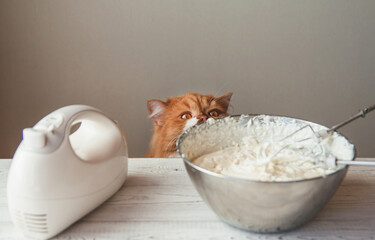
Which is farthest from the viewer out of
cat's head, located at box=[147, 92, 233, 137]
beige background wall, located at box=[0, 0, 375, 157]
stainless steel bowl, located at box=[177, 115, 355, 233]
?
beige background wall, located at box=[0, 0, 375, 157]

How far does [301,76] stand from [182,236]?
160cm

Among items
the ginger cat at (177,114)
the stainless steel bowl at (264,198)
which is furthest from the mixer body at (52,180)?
the ginger cat at (177,114)

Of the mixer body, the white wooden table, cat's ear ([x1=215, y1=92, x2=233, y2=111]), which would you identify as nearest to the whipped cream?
the white wooden table

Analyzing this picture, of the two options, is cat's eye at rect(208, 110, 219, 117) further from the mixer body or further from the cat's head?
the mixer body

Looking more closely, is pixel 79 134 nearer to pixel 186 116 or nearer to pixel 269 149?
pixel 269 149

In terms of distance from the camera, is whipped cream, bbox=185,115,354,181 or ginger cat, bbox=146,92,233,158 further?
ginger cat, bbox=146,92,233,158

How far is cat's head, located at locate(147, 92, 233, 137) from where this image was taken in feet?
5.40

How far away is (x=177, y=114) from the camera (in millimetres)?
1685

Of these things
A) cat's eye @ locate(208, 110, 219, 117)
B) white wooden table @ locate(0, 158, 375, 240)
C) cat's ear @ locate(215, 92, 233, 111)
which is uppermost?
→ cat's ear @ locate(215, 92, 233, 111)

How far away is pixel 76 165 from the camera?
0.82m

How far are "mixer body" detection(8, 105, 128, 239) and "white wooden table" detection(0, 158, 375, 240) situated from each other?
52mm

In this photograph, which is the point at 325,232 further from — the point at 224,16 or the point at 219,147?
the point at 224,16

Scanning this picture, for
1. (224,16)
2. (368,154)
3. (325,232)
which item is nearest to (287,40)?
(224,16)

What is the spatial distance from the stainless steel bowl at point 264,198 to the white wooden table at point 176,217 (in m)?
0.05
